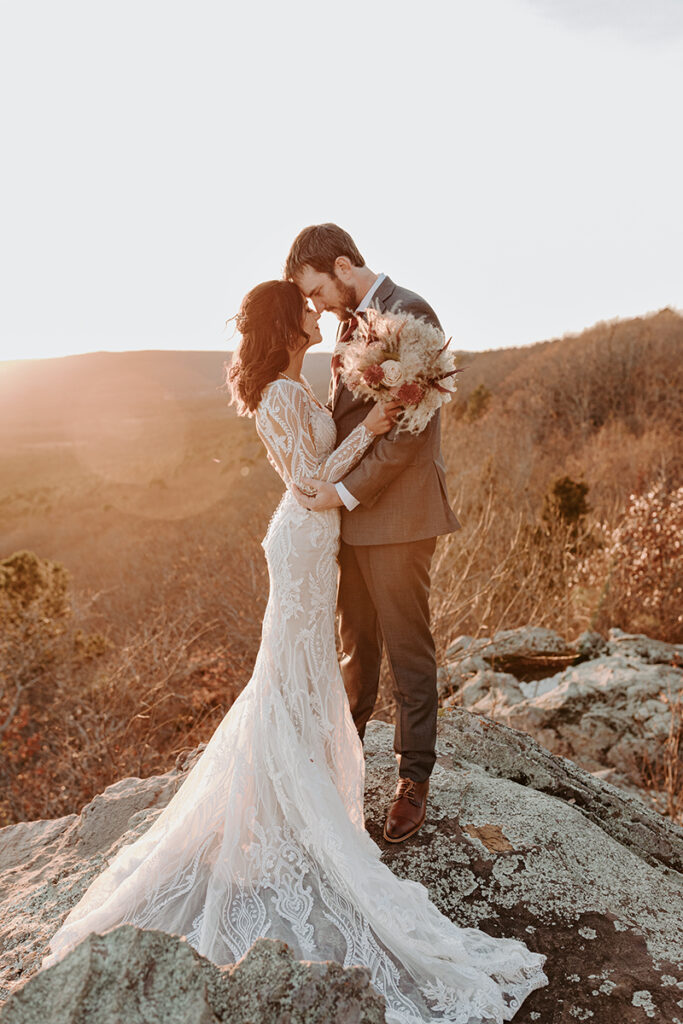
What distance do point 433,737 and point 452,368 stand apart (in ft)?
5.19

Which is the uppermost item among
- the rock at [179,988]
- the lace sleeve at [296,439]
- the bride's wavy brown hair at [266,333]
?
the bride's wavy brown hair at [266,333]

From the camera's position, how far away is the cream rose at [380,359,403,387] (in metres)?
2.53

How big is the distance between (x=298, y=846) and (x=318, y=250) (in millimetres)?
2347

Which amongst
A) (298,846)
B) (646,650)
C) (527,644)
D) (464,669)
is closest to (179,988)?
(298,846)

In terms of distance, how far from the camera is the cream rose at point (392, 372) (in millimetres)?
2531

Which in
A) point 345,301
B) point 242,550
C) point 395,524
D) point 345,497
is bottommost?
point 242,550

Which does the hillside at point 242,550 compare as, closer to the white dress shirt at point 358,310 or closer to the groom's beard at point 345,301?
the white dress shirt at point 358,310

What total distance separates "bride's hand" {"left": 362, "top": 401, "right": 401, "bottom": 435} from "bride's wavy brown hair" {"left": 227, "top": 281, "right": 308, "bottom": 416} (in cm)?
43

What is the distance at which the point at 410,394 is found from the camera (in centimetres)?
259

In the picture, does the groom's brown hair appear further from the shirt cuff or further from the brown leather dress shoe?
the brown leather dress shoe

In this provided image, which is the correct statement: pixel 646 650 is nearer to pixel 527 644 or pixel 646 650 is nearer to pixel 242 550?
pixel 527 644

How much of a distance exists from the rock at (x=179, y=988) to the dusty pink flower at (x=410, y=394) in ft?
5.84

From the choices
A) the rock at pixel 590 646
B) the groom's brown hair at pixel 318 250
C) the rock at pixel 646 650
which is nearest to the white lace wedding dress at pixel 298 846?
the groom's brown hair at pixel 318 250

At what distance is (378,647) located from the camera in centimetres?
326
